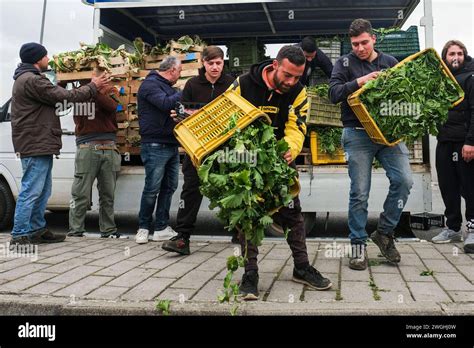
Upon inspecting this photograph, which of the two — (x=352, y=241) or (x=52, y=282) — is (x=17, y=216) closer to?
(x=52, y=282)

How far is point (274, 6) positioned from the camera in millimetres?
7355

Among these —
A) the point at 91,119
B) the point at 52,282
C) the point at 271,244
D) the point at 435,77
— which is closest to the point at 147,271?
the point at 52,282

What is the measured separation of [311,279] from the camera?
395cm

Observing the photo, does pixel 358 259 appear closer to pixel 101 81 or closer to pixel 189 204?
pixel 189 204

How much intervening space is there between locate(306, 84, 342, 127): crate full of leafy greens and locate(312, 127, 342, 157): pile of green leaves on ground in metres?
0.09

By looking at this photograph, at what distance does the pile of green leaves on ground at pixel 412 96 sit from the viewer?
4.23m

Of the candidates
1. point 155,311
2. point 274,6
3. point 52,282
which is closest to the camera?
point 155,311

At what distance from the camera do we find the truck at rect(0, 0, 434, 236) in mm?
6168

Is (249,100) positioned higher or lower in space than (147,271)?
higher

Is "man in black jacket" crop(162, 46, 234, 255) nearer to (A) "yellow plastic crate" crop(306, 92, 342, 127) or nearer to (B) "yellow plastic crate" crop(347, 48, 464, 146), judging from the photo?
(A) "yellow plastic crate" crop(306, 92, 342, 127)

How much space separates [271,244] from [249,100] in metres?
2.54

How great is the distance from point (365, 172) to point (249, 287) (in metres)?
1.74

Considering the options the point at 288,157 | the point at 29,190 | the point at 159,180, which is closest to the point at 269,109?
the point at 288,157

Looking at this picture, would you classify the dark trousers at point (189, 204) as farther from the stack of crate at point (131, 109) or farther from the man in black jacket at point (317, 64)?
the man in black jacket at point (317, 64)
